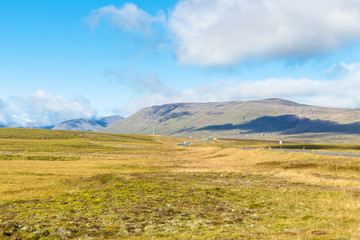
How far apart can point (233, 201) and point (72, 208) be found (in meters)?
14.9

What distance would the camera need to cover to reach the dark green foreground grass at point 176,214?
1984 centimetres

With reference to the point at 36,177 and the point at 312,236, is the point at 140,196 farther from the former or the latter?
the point at 36,177

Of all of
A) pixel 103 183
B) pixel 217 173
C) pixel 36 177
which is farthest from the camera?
pixel 217 173

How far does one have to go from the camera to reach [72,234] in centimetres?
2006

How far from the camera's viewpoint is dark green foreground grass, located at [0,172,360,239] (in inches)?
781

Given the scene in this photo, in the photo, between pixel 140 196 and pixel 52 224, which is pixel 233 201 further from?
pixel 52 224

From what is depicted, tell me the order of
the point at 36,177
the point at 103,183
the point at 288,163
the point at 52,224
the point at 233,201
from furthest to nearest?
1. the point at 288,163
2. the point at 36,177
3. the point at 103,183
4. the point at 233,201
5. the point at 52,224

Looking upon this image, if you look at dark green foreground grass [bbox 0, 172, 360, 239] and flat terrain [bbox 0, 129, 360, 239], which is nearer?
dark green foreground grass [bbox 0, 172, 360, 239]

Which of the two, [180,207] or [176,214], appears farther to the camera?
[180,207]

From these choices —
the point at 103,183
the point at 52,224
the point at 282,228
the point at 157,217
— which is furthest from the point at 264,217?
the point at 103,183

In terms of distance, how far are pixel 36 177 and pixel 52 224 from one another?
28.3 metres

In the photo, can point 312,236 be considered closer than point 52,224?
Yes

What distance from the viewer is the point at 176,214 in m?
25.0

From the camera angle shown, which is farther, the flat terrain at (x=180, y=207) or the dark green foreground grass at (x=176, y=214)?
the flat terrain at (x=180, y=207)
